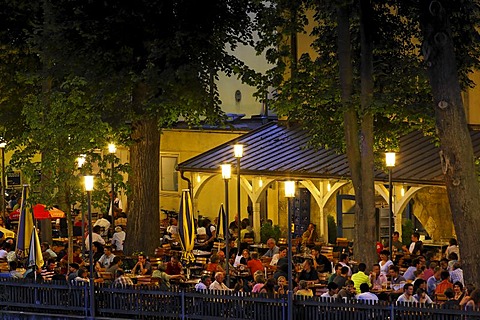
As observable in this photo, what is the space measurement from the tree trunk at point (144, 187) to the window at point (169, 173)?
15769 mm

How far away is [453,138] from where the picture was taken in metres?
27.0

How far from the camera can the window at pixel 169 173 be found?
53344 mm

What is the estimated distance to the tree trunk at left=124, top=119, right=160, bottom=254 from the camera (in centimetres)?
3709

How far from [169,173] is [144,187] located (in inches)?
648

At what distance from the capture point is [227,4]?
3834 cm

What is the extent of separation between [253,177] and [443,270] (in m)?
14.3

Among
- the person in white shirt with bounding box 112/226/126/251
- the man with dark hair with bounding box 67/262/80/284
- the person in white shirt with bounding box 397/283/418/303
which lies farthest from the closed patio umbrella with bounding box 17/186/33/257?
the person in white shirt with bounding box 397/283/418/303

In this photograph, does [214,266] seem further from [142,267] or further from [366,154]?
[366,154]

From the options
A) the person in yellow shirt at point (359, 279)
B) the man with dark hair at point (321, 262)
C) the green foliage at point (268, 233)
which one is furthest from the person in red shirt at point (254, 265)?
the green foliage at point (268, 233)

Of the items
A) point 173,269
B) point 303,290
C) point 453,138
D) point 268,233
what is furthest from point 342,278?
point 268,233

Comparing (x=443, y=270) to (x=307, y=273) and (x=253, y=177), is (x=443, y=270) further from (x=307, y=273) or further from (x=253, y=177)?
(x=253, y=177)

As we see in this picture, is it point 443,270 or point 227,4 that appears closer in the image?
point 443,270

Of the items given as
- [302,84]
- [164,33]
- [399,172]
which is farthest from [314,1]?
[399,172]

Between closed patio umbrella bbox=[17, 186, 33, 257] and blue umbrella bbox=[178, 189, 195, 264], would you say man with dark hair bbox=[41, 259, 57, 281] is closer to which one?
closed patio umbrella bbox=[17, 186, 33, 257]
